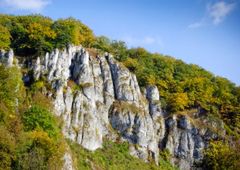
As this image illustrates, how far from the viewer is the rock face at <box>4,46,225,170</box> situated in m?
69.4

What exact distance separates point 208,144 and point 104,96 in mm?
24972

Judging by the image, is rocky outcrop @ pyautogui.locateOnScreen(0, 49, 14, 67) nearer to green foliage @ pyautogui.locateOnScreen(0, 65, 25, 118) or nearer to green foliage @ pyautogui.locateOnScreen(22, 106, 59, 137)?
green foliage @ pyautogui.locateOnScreen(0, 65, 25, 118)

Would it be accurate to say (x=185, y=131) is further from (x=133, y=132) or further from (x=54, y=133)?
(x=54, y=133)

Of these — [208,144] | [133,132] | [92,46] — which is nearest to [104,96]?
[133,132]

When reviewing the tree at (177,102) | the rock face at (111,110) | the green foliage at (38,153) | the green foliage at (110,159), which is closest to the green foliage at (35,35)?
the rock face at (111,110)

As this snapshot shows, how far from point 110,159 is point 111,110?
1200 centimetres

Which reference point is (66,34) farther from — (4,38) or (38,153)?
(38,153)

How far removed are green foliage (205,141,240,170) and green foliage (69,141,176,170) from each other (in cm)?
928

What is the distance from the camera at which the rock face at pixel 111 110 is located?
69.4m

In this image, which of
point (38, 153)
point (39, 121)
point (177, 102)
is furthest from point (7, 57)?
point (177, 102)

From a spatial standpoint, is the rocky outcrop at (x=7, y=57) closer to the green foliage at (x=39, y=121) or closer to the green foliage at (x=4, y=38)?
the green foliage at (x=4, y=38)

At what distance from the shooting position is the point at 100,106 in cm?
7644

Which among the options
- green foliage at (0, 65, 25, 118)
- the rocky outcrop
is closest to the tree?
green foliage at (0, 65, 25, 118)

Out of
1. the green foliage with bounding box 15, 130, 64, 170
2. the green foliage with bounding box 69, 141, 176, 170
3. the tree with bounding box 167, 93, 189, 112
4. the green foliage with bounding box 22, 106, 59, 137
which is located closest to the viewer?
the green foliage with bounding box 15, 130, 64, 170
